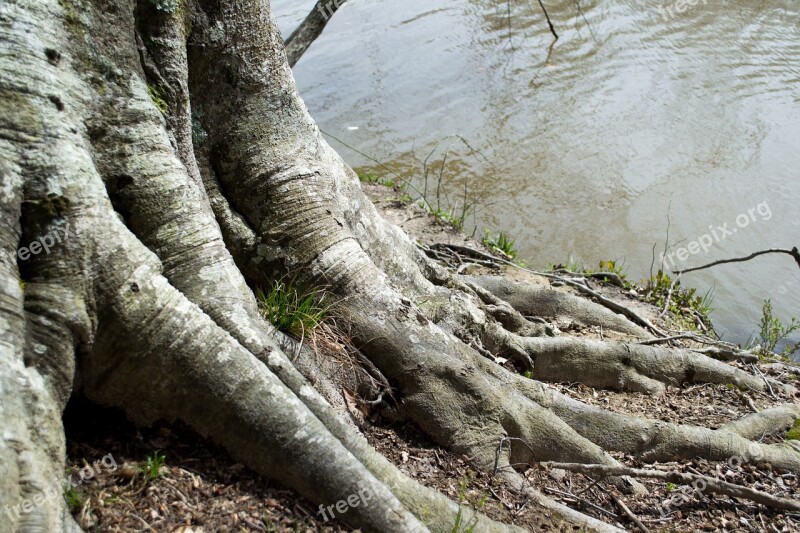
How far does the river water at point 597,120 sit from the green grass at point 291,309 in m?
5.32

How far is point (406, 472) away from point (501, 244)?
5.10 metres

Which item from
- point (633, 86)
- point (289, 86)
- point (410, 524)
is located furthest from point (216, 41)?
point (633, 86)

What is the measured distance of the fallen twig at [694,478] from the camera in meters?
3.84

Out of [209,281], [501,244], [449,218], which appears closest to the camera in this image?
[209,281]

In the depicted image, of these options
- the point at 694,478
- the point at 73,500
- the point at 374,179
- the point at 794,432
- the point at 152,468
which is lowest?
the point at 794,432

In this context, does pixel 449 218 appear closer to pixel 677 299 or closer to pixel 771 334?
pixel 677 299

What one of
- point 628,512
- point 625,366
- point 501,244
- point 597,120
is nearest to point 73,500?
point 628,512

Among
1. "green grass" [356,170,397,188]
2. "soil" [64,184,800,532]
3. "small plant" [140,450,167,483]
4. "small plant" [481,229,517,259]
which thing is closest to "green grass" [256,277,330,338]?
"soil" [64,184,800,532]

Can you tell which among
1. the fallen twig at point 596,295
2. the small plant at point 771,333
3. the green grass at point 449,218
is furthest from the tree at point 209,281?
the green grass at point 449,218

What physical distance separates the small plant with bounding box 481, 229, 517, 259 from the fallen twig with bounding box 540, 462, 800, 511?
4.39 metres

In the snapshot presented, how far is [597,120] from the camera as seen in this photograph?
38.8 ft

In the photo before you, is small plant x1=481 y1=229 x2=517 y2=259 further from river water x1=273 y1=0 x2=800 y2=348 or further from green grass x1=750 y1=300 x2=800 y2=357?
green grass x1=750 y1=300 x2=800 y2=357

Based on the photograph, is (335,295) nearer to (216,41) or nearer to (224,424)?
(224,424)

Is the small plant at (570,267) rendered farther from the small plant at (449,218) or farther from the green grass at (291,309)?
the green grass at (291,309)
